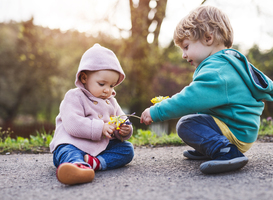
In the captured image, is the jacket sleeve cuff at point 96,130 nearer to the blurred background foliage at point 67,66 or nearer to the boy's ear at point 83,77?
the boy's ear at point 83,77

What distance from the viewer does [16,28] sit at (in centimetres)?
1461

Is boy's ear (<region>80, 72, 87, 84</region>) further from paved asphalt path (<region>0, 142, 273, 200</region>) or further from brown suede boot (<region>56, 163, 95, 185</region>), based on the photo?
brown suede boot (<region>56, 163, 95, 185</region>)

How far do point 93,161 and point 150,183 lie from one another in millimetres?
595

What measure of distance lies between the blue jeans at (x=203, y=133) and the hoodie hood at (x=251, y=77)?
1.28 feet

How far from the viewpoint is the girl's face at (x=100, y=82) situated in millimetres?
2143

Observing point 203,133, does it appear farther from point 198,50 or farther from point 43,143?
point 43,143

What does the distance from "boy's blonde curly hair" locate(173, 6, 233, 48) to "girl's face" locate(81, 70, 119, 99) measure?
70 centimetres

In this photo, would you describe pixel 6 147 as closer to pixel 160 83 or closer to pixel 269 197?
pixel 269 197

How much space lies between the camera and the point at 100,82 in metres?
2.15

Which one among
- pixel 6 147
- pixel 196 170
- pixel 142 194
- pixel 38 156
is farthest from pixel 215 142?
pixel 6 147

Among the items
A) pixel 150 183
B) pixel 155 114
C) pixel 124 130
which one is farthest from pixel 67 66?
pixel 150 183

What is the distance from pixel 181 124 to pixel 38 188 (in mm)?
1122

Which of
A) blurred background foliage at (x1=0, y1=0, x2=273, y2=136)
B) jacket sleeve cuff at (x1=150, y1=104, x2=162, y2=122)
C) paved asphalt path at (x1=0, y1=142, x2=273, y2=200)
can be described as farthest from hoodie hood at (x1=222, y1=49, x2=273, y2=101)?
blurred background foliage at (x1=0, y1=0, x2=273, y2=136)

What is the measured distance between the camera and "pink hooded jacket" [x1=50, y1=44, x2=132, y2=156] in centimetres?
198
